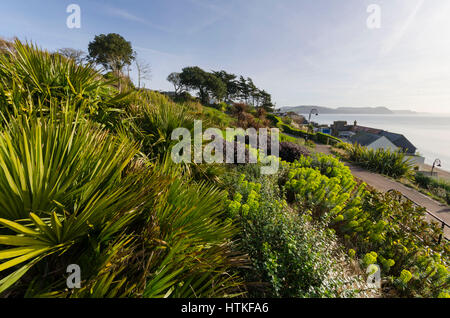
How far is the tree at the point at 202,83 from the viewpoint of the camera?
115ft

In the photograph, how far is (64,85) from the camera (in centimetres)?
275

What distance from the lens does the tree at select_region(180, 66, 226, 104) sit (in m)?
35.0

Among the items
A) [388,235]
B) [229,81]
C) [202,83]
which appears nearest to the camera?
[388,235]

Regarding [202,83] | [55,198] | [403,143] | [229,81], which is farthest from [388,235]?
[229,81]

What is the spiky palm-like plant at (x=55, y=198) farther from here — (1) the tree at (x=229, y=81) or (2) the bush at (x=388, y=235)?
(1) the tree at (x=229, y=81)

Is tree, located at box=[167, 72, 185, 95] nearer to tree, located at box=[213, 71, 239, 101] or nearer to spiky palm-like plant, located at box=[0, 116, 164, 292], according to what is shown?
tree, located at box=[213, 71, 239, 101]

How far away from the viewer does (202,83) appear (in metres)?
35.6

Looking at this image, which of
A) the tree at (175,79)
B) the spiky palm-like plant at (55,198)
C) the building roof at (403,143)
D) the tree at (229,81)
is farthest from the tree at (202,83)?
the spiky palm-like plant at (55,198)

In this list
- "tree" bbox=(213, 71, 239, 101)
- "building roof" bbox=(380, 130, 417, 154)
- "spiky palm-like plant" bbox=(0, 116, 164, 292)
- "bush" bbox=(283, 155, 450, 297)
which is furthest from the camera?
"tree" bbox=(213, 71, 239, 101)

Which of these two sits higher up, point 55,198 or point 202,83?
point 202,83

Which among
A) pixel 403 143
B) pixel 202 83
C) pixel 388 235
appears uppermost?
pixel 202 83

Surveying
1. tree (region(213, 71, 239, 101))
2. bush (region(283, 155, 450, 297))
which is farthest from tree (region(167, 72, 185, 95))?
bush (region(283, 155, 450, 297))

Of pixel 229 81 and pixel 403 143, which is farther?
pixel 229 81

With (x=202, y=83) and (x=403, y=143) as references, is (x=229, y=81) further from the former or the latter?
(x=403, y=143)
